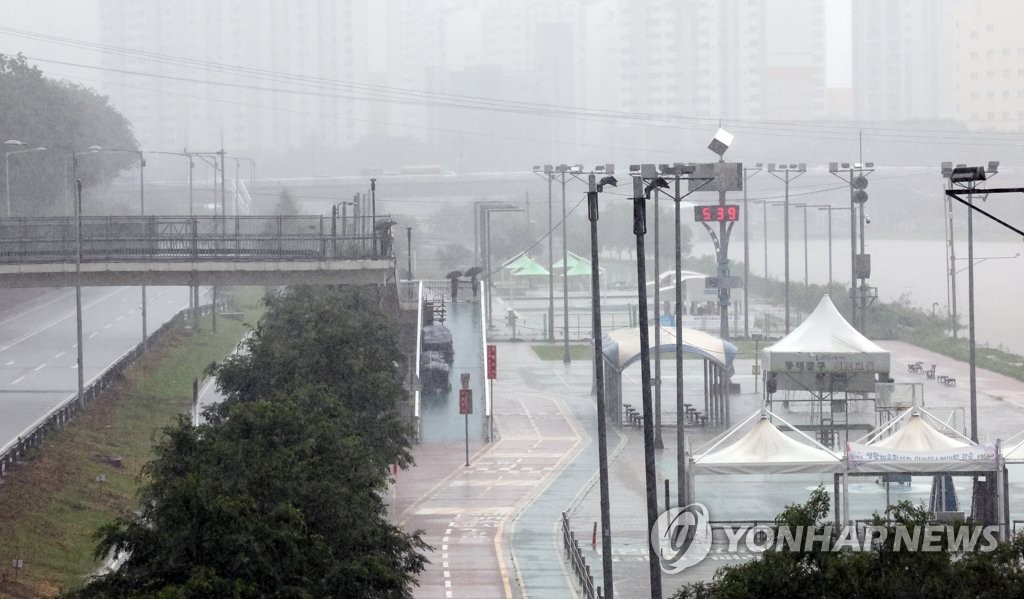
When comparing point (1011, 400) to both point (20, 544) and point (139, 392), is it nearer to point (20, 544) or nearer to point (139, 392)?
point (139, 392)

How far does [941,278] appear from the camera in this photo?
148m

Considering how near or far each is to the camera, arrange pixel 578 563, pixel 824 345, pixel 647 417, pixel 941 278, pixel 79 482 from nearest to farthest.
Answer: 1. pixel 647 417
2. pixel 578 563
3. pixel 79 482
4. pixel 824 345
5. pixel 941 278

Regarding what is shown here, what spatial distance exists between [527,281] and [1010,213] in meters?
102

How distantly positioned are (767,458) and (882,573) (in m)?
15.8

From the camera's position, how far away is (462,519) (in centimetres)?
3416

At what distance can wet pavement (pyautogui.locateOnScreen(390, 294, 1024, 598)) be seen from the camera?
93.8 ft

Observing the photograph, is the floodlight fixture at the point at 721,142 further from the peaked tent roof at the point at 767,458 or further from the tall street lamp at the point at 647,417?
the tall street lamp at the point at 647,417

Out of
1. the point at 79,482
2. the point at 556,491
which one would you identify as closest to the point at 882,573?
the point at 556,491

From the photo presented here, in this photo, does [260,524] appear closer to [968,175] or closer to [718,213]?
[968,175]

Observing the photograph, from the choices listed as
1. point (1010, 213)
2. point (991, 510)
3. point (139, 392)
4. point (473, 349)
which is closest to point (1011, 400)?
point (473, 349)

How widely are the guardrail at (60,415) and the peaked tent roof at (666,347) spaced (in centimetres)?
1617

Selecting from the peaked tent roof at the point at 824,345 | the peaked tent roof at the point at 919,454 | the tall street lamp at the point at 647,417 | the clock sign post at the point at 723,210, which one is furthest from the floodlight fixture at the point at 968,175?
the clock sign post at the point at 723,210

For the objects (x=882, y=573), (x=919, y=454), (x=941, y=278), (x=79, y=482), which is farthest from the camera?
(x=941, y=278)

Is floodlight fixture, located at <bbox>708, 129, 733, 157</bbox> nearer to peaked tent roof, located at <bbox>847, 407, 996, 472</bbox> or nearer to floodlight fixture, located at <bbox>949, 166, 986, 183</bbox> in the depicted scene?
peaked tent roof, located at <bbox>847, 407, 996, 472</bbox>
